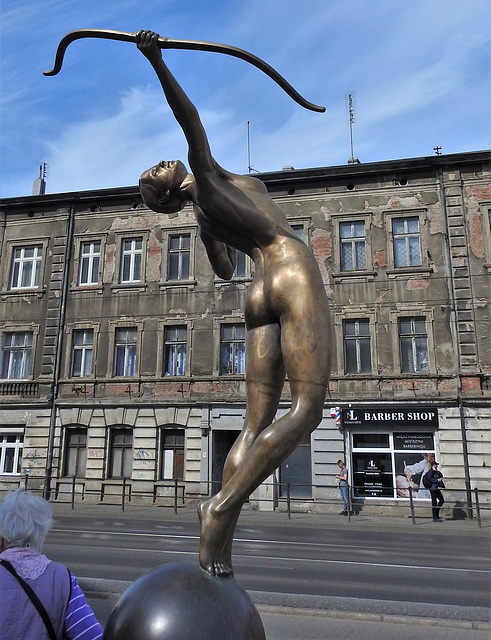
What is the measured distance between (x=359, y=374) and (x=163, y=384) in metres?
6.98

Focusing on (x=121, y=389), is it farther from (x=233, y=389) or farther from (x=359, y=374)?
(x=359, y=374)

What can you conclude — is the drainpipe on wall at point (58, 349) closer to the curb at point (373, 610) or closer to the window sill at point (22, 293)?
the window sill at point (22, 293)

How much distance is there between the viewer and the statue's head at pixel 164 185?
3.86 m

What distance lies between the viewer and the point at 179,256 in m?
22.4

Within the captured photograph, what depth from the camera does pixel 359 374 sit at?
19500 millimetres

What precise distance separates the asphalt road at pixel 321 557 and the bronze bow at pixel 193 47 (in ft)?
14.2

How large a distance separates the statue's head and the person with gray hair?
2.18 meters

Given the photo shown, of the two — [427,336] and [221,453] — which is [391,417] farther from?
[221,453]

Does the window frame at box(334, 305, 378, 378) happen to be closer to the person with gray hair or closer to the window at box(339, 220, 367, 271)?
the window at box(339, 220, 367, 271)

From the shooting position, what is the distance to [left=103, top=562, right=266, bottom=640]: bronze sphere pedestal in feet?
8.44

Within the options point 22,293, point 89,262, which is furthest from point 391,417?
point 22,293

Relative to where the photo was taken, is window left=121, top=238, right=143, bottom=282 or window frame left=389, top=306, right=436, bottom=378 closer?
window frame left=389, top=306, right=436, bottom=378

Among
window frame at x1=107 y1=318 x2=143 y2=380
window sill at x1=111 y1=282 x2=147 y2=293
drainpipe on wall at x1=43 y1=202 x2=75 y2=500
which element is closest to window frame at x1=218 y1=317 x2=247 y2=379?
window frame at x1=107 y1=318 x2=143 y2=380

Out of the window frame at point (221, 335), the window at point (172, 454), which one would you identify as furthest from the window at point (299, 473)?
the window at point (172, 454)
